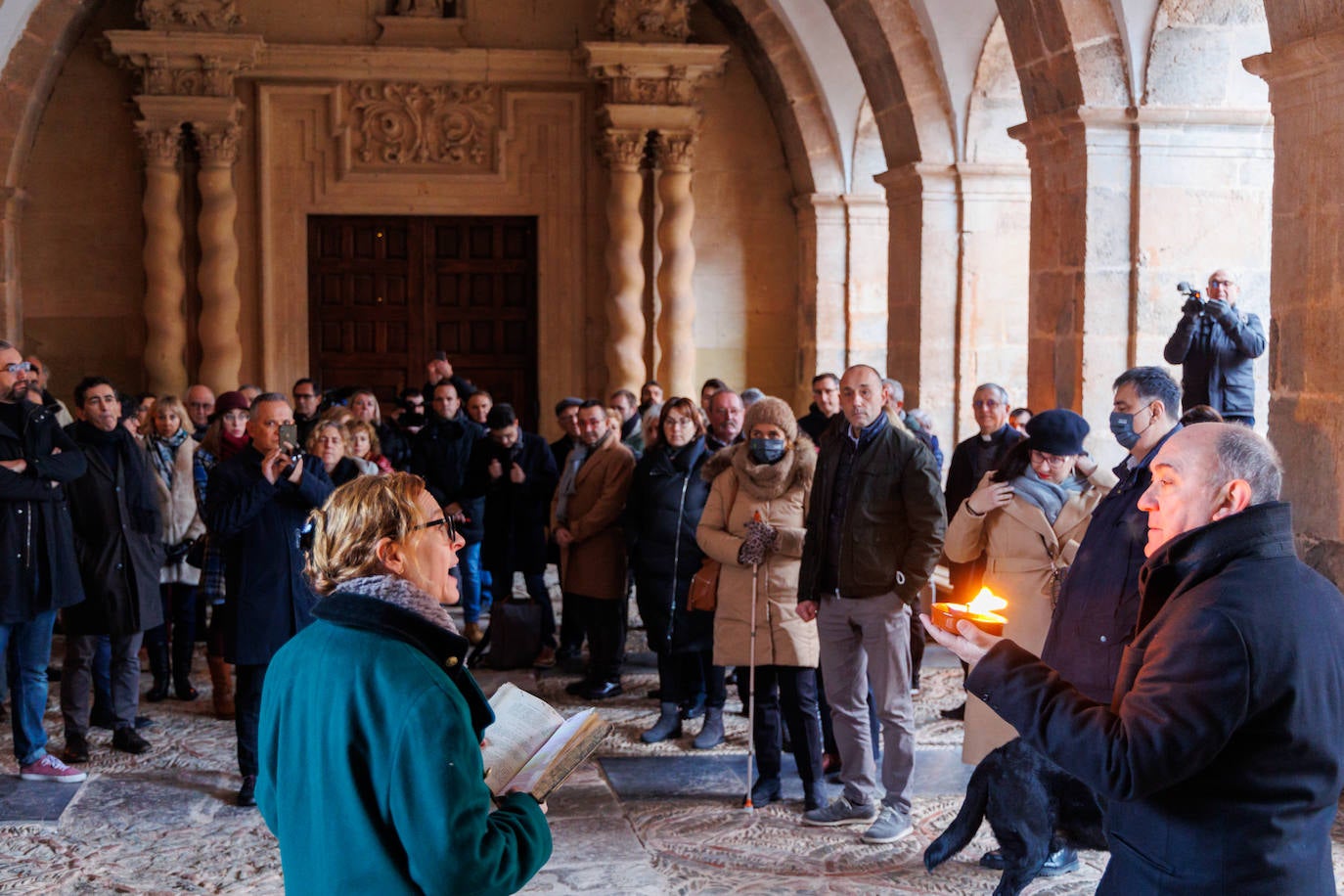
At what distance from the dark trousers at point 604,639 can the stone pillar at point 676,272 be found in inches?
270

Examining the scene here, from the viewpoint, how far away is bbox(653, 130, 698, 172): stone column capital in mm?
14414

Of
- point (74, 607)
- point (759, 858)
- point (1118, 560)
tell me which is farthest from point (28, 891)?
point (1118, 560)

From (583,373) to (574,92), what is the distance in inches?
111

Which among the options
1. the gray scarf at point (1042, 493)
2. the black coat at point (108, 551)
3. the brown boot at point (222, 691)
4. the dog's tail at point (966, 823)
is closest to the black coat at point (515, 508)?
the brown boot at point (222, 691)

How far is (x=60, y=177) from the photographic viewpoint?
14352mm

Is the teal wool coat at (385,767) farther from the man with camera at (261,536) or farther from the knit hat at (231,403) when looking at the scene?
the knit hat at (231,403)

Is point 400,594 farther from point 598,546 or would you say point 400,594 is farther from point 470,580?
point 470,580

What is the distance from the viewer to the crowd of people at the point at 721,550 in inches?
204

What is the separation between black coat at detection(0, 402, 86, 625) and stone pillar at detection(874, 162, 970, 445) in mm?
6965

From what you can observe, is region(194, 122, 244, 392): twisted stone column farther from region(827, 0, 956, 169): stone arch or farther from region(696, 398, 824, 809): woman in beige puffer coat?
region(696, 398, 824, 809): woman in beige puffer coat

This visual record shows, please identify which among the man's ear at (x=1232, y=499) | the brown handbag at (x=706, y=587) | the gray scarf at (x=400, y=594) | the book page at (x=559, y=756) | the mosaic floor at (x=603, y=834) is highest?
the man's ear at (x=1232, y=499)

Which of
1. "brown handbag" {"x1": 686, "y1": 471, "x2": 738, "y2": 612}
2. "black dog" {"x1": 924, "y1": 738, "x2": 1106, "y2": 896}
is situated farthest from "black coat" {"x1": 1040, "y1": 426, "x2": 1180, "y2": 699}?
"brown handbag" {"x1": 686, "y1": 471, "x2": 738, "y2": 612}

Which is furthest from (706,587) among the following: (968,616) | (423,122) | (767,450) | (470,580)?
(423,122)

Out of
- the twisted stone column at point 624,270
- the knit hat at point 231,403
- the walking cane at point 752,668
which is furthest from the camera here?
the twisted stone column at point 624,270
